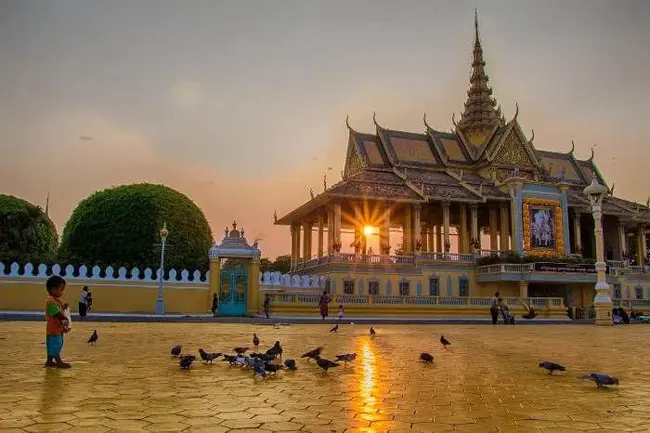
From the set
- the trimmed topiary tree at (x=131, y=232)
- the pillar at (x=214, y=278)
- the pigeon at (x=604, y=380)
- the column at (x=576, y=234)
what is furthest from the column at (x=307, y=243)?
the pigeon at (x=604, y=380)

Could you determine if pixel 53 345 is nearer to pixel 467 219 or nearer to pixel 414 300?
pixel 414 300

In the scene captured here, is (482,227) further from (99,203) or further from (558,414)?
(558,414)

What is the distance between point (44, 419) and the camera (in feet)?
13.5

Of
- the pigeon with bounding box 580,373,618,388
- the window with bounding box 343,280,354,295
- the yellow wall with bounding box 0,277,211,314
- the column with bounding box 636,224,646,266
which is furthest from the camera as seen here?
the column with bounding box 636,224,646,266

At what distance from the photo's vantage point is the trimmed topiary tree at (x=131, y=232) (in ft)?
109

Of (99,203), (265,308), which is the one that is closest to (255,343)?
(265,308)

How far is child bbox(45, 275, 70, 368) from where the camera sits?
7059 mm

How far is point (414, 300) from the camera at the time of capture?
2941 centimetres

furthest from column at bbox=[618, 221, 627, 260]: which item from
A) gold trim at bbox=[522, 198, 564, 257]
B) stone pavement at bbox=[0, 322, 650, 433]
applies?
stone pavement at bbox=[0, 322, 650, 433]

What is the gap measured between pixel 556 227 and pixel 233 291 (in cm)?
2439

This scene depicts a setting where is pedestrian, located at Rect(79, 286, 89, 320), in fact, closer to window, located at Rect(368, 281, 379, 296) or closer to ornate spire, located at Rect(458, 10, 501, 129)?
window, located at Rect(368, 281, 379, 296)

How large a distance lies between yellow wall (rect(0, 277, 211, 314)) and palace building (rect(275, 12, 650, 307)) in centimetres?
922

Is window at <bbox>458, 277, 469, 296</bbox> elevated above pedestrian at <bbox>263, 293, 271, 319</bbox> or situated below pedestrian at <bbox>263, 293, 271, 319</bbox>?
above

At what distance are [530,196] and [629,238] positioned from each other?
62.0 ft
